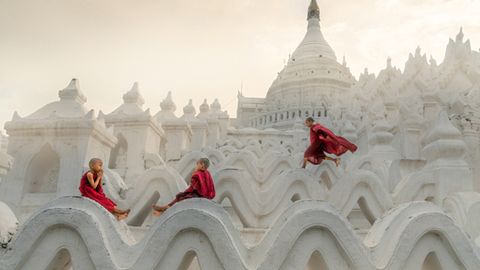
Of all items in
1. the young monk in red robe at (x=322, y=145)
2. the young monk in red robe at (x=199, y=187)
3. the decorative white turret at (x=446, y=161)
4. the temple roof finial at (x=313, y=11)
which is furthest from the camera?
the temple roof finial at (x=313, y=11)

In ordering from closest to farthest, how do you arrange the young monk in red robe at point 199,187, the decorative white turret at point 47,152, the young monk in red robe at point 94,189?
the young monk in red robe at point 94,189 → the young monk in red robe at point 199,187 → the decorative white turret at point 47,152

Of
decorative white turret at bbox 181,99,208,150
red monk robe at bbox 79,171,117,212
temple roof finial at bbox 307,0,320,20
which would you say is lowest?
red monk robe at bbox 79,171,117,212

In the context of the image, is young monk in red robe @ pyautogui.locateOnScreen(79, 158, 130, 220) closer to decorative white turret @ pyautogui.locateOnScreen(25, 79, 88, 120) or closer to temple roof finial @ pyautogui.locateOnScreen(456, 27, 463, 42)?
decorative white turret @ pyautogui.locateOnScreen(25, 79, 88, 120)

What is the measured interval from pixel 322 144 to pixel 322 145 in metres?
0.02

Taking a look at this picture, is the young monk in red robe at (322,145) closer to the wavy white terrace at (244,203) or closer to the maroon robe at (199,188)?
the wavy white terrace at (244,203)

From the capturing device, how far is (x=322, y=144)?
863cm

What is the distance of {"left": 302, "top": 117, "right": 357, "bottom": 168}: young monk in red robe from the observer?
8438 mm

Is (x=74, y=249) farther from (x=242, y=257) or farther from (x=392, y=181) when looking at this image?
(x=392, y=181)

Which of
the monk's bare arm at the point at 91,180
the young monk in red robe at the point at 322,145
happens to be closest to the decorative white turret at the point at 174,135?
the young monk in red robe at the point at 322,145

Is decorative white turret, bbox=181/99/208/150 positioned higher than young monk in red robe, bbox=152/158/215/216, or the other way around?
decorative white turret, bbox=181/99/208/150

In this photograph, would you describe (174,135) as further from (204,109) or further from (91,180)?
(91,180)

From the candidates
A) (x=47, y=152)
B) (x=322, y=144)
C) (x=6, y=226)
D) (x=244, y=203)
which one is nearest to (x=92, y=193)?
(x=6, y=226)

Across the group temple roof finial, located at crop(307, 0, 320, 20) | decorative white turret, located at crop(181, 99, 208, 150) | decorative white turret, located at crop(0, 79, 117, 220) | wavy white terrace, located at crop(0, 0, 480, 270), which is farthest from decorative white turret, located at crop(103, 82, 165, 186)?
temple roof finial, located at crop(307, 0, 320, 20)

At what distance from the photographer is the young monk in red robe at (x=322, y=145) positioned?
8438mm
